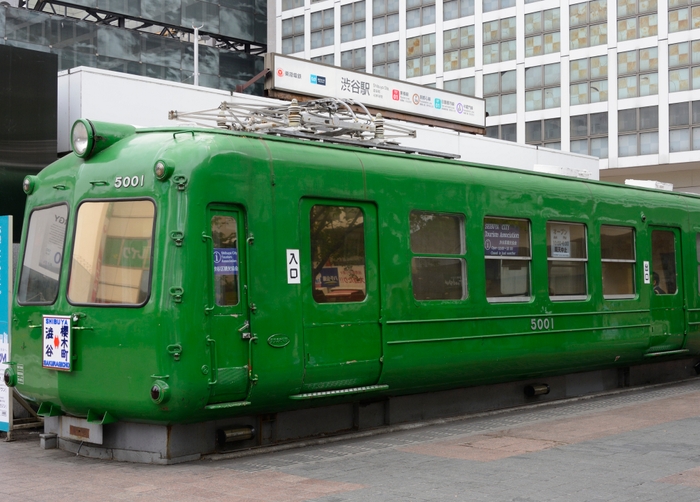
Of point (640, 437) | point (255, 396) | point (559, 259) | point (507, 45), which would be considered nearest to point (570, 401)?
point (559, 259)

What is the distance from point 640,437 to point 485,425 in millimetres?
1797

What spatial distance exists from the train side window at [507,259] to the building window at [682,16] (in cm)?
2742

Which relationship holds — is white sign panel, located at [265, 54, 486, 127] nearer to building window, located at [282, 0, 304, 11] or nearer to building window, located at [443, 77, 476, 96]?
building window, located at [443, 77, 476, 96]

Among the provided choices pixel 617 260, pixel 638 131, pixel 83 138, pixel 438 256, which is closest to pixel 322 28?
pixel 638 131

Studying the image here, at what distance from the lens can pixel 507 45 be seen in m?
40.8

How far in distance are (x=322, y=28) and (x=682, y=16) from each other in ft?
61.2

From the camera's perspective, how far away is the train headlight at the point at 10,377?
364 inches

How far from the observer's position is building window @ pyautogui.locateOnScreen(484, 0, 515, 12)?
40.7m

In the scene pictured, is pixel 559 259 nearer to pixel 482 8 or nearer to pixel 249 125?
pixel 249 125

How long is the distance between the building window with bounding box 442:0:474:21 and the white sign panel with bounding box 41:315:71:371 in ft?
118

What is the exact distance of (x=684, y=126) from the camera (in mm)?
35969

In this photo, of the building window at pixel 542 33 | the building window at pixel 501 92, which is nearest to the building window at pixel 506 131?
the building window at pixel 501 92

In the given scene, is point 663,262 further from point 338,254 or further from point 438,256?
point 338,254

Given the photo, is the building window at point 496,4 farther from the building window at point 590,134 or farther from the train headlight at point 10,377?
the train headlight at point 10,377
